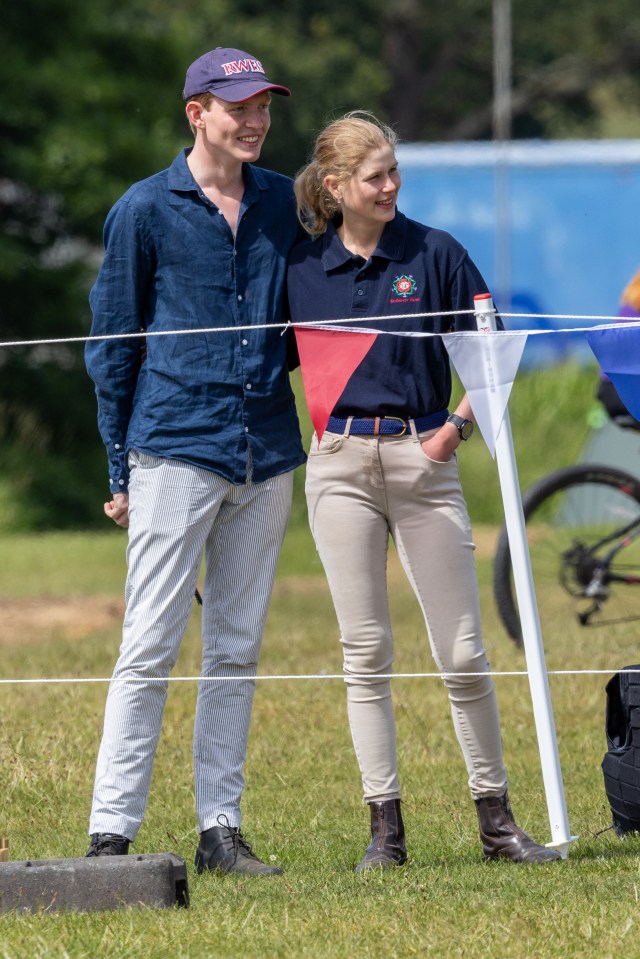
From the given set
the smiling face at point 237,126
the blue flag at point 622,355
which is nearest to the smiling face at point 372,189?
the smiling face at point 237,126

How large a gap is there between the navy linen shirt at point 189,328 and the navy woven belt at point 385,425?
0.83 feet

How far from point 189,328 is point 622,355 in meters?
1.24

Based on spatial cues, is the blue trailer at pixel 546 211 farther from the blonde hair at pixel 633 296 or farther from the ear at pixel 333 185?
the ear at pixel 333 185

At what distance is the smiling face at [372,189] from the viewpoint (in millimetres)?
4508

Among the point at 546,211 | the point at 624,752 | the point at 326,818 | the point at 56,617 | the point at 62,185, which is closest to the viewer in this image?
the point at 624,752

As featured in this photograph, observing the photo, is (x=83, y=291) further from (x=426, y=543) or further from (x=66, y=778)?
(x=426, y=543)

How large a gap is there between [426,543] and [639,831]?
116 centimetres

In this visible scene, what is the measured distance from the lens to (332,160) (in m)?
4.58

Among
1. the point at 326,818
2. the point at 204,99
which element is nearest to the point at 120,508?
the point at 204,99

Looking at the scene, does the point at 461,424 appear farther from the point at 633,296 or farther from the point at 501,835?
the point at 633,296

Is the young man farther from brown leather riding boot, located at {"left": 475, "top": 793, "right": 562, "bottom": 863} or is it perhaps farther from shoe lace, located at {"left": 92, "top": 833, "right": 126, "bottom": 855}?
brown leather riding boot, located at {"left": 475, "top": 793, "right": 562, "bottom": 863}

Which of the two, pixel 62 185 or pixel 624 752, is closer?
pixel 624 752

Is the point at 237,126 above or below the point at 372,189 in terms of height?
above

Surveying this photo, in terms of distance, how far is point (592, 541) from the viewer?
833cm
